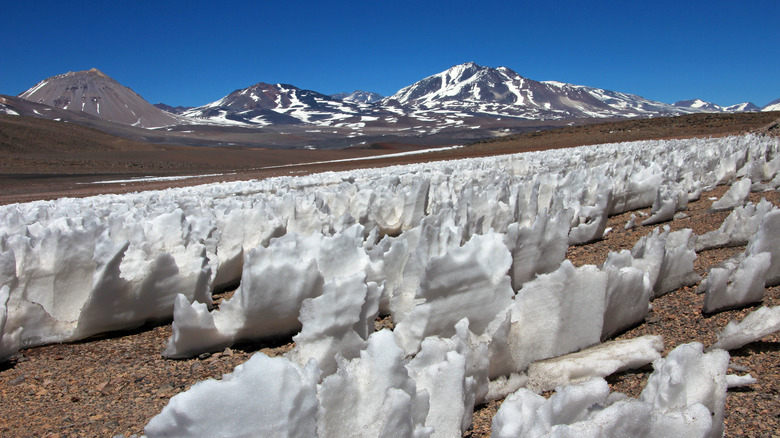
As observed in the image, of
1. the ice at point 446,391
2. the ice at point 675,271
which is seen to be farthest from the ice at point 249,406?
the ice at point 675,271

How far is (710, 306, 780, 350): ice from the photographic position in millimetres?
1598

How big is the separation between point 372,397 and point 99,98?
14980 centimetres

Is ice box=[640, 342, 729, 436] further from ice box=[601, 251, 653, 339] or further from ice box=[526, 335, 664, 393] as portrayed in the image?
ice box=[601, 251, 653, 339]

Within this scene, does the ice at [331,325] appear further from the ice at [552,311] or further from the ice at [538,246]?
the ice at [538,246]

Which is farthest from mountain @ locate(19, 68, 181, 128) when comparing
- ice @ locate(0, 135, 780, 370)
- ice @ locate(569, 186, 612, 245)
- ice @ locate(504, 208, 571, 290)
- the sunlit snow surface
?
ice @ locate(504, 208, 571, 290)

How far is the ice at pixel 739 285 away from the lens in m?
1.91

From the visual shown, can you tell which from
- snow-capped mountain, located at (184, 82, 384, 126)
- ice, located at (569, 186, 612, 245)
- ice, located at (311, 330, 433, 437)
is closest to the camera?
ice, located at (311, 330, 433, 437)

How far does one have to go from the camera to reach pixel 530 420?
1061 millimetres

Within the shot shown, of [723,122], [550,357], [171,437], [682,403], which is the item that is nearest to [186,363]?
[171,437]

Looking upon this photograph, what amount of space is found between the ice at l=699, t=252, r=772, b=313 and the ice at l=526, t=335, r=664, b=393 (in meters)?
0.41

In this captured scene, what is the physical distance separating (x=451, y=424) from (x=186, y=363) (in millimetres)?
1000

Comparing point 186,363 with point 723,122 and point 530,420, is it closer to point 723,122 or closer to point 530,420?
point 530,420

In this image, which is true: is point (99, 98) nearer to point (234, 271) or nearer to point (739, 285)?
point (234, 271)

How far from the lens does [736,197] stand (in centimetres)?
405
